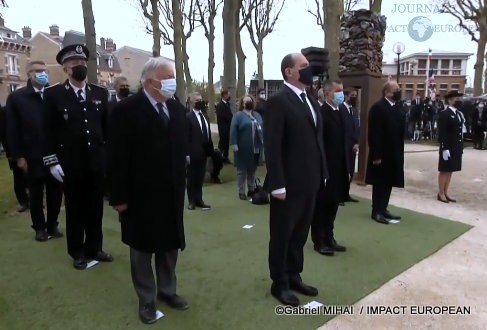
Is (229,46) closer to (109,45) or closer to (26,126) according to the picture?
(26,126)

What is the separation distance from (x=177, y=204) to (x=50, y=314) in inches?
53.4

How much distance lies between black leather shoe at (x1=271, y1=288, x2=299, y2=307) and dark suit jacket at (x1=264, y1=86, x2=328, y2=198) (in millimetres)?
829

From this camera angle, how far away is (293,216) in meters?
3.47

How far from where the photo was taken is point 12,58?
46.5 meters

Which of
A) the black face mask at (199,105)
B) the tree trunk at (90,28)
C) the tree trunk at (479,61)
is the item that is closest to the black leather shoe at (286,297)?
the black face mask at (199,105)

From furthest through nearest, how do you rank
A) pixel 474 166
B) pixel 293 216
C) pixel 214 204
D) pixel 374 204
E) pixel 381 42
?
pixel 474 166, pixel 381 42, pixel 214 204, pixel 374 204, pixel 293 216

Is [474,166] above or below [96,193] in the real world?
below

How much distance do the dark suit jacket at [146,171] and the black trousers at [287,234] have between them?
803 millimetres

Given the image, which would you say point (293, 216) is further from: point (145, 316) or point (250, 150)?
point (250, 150)

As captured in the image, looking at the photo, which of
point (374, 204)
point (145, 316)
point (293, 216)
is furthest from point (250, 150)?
point (145, 316)

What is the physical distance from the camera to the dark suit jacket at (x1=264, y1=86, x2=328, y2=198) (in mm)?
3312

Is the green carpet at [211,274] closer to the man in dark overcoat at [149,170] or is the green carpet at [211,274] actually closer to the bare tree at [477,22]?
the man in dark overcoat at [149,170]

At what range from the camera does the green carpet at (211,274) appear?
10.9 ft

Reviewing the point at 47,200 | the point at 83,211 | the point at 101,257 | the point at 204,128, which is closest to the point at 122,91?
the point at 204,128
